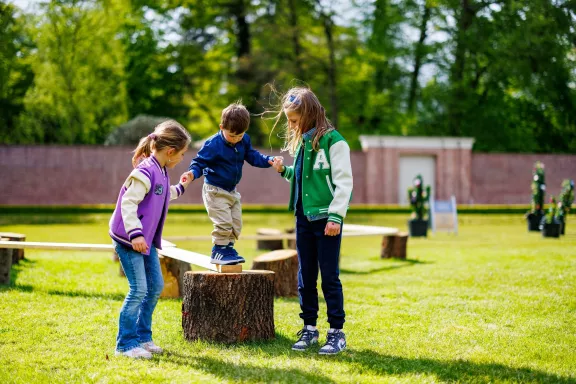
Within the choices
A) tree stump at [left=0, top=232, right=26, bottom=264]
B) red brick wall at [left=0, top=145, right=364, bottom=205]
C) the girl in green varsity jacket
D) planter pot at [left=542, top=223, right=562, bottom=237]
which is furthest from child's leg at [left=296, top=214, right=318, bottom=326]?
red brick wall at [left=0, top=145, right=364, bottom=205]

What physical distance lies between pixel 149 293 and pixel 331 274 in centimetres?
135

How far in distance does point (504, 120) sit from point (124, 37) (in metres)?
21.9

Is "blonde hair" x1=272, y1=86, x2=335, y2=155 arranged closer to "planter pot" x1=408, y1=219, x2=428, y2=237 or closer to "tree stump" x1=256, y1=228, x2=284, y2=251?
"tree stump" x1=256, y1=228, x2=284, y2=251

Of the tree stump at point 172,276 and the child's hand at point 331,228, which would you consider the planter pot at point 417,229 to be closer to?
the tree stump at point 172,276

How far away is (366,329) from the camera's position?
6.09m

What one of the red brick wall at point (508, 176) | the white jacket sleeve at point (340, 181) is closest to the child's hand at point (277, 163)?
the white jacket sleeve at point (340, 181)

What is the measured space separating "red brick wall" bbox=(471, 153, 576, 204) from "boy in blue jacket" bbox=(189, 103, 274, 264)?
30819mm

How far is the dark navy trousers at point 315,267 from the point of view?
17.1 feet

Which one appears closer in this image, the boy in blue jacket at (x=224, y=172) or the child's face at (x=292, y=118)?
the child's face at (x=292, y=118)

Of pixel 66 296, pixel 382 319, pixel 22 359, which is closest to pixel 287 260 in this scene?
pixel 382 319

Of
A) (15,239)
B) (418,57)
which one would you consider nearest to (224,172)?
(15,239)

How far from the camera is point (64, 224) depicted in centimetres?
1994

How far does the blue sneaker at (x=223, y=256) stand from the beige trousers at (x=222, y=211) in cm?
4

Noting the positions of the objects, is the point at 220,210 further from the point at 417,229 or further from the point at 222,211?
the point at 417,229
